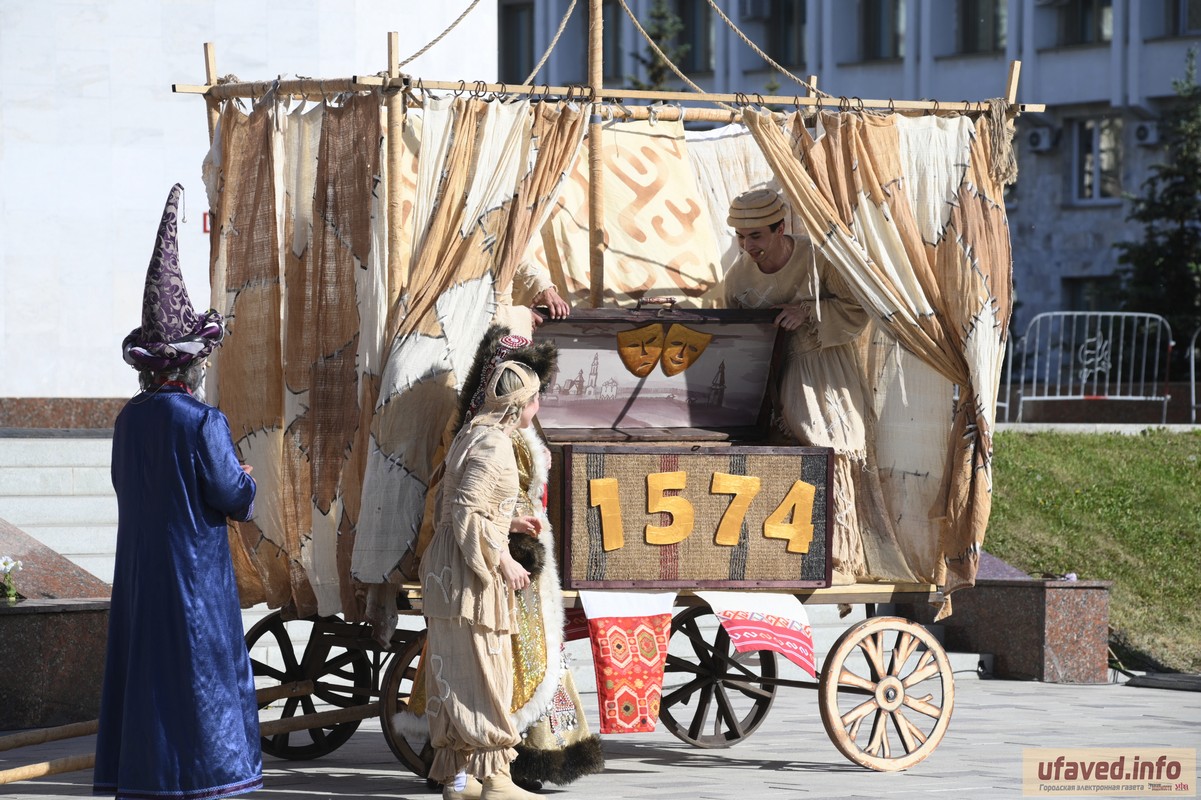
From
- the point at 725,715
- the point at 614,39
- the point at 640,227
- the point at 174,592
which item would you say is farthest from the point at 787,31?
A: the point at 174,592

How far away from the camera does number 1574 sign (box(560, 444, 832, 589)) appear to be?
694cm

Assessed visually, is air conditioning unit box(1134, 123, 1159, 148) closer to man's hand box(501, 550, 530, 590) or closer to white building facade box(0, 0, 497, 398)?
white building facade box(0, 0, 497, 398)

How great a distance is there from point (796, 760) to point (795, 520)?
1118 millimetres

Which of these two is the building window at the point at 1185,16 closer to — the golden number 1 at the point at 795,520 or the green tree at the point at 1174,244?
the green tree at the point at 1174,244

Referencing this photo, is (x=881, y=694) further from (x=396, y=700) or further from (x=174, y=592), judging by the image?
(x=174, y=592)

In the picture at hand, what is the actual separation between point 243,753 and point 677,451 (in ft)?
7.18

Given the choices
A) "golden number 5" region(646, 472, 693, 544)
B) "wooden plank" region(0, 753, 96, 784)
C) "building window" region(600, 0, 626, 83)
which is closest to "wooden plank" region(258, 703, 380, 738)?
"wooden plank" region(0, 753, 96, 784)

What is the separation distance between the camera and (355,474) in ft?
22.3

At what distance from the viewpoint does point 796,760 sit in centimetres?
765

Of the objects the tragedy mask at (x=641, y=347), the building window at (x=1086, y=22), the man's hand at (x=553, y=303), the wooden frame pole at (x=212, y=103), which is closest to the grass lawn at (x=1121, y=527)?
the tragedy mask at (x=641, y=347)

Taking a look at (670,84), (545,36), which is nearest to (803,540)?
(670,84)

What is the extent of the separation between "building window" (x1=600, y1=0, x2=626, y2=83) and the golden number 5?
24.6 m

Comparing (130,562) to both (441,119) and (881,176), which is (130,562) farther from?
(881,176)

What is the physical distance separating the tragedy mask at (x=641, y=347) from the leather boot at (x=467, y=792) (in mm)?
2139
